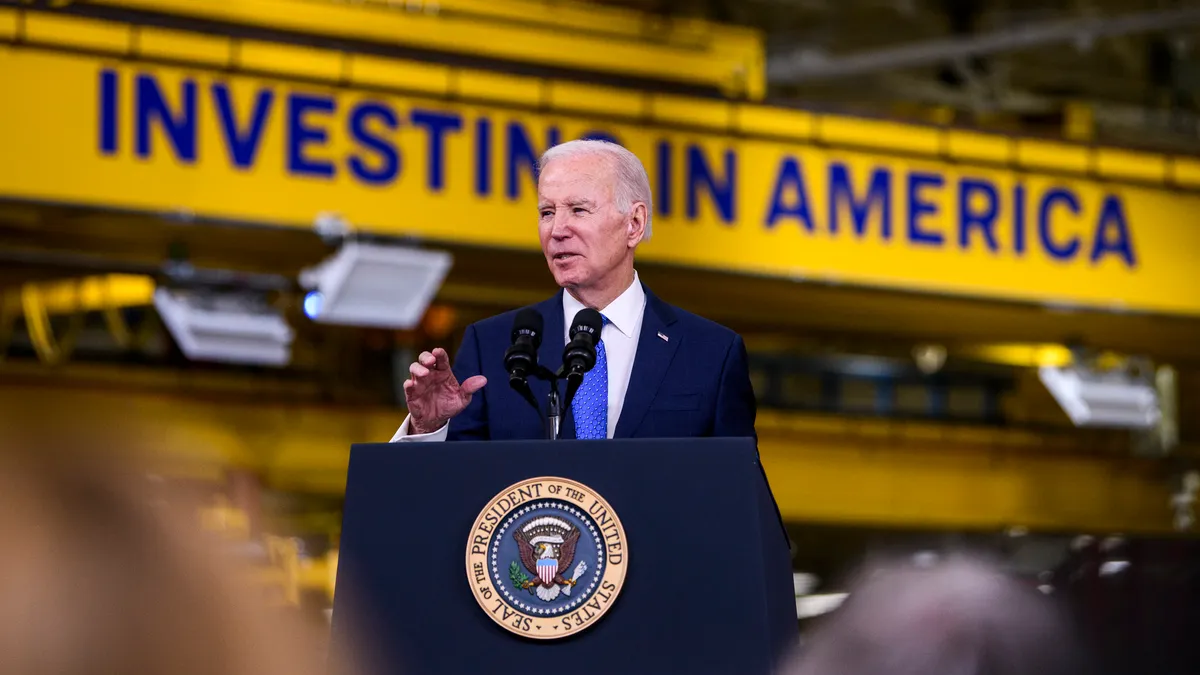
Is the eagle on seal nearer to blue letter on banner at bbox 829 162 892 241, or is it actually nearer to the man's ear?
the man's ear

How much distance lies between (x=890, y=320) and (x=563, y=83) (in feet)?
9.25

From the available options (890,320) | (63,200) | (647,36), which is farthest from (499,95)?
(890,320)

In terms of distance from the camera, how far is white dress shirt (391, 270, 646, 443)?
2355mm

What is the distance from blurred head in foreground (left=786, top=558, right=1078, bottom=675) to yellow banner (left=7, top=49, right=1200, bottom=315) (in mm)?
2326

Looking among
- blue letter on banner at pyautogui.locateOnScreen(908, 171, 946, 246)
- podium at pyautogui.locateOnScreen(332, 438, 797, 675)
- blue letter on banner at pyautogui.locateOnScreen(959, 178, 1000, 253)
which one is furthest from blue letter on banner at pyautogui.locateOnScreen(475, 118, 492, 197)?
podium at pyautogui.locateOnScreen(332, 438, 797, 675)

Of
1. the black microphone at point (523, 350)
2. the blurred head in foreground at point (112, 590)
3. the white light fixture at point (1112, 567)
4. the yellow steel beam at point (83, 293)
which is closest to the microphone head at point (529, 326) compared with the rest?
the black microphone at point (523, 350)

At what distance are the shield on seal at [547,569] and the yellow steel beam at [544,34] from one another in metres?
4.75

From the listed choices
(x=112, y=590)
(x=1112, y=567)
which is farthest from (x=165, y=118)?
(x=112, y=590)

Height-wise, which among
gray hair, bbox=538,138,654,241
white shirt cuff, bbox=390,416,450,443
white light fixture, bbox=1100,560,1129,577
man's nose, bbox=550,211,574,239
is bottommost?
white light fixture, bbox=1100,560,1129,577

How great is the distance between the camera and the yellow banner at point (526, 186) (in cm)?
609

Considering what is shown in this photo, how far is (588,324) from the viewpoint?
7.30 feet

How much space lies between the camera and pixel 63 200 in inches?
237

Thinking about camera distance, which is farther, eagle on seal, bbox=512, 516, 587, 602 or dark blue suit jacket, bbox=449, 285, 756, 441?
dark blue suit jacket, bbox=449, 285, 756, 441

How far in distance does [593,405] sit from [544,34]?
4776mm
